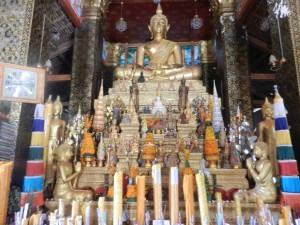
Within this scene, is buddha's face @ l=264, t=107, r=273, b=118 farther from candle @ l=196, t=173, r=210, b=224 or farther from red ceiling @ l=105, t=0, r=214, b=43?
red ceiling @ l=105, t=0, r=214, b=43

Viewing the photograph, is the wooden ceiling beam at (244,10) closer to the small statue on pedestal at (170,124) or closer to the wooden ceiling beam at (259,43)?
the wooden ceiling beam at (259,43)

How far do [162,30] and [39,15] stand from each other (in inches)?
114

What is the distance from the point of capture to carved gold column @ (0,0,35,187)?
3406mm

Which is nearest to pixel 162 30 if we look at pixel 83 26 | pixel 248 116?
pixel 83 26

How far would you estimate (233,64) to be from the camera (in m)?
5.88

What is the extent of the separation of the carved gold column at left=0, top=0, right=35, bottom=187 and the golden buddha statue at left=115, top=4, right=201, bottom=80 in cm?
206

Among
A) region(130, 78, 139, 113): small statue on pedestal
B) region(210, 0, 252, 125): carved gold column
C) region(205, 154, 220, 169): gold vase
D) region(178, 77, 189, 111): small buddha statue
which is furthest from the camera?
region(210, 0, 252, 125): carved gold column

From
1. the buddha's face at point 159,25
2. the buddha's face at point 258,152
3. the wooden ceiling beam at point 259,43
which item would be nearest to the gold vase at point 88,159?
the buddha's face at point 258,152

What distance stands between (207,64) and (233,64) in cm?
184

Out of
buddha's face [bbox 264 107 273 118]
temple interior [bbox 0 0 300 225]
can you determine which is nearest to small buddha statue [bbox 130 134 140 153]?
temple interior [bbox 0 0 300 225]

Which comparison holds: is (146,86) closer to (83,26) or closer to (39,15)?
(39,15)

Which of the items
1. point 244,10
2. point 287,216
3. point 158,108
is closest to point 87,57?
point 158,108

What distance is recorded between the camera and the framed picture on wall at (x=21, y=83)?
2949 mm

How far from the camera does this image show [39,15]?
161 inches
